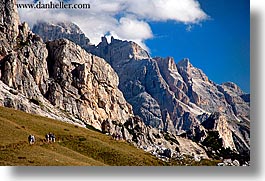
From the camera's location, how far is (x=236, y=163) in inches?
899

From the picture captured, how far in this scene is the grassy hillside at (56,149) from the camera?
20781 mm

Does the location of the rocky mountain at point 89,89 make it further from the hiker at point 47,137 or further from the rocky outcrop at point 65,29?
the hiker at point 47,137

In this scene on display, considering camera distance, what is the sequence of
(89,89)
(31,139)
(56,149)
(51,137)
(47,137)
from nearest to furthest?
(56,149) < (31,139) < (47,137) < (51,137) < (89,89)

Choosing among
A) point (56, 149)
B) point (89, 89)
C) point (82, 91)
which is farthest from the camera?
Result: point (89, 89)

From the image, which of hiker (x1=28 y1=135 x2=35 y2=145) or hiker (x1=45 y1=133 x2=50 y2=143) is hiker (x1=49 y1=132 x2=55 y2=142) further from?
hiker (x1=28 y1=135 x2=35 y2=145)

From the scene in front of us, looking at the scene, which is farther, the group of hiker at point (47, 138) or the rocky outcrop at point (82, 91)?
the rocky outcrop at point (82, 91)

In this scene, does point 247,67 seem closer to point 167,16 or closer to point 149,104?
point 167,16

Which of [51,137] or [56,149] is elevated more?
[51,137]

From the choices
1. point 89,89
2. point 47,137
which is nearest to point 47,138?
point 47,137

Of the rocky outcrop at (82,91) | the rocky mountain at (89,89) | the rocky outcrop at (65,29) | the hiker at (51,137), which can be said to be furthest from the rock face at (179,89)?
the hiker at (51,137)

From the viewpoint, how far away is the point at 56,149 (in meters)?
22.4

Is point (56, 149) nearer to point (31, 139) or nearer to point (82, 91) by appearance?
point (31, 139)

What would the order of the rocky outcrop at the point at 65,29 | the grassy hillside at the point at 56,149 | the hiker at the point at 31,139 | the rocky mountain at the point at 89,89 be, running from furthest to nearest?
the rocky mountain at the point at 89,89, the rocky outcrop at the point at 65,29, the hiker at the point at 31,139, the grassy hillside at the point at 56,149

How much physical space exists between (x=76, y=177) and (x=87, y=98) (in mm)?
55867
